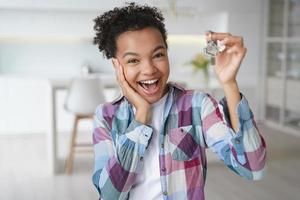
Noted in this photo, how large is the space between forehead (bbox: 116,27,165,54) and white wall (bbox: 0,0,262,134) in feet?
14.1

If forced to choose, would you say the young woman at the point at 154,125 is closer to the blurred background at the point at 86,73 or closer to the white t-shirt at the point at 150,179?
the white t-shirt at the point at 150,179

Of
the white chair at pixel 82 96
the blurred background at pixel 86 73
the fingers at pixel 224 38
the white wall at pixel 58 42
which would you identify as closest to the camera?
the fingers at pixel 224 38

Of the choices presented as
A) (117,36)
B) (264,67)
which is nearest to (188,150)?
(117,36)

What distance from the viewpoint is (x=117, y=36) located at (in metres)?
1.03

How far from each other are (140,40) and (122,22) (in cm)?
7

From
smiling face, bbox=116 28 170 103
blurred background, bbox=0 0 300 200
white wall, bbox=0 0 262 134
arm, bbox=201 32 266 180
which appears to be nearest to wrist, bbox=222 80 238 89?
arm, bbox=201 32 266 180

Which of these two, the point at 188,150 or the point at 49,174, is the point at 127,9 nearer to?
the point at 188,150

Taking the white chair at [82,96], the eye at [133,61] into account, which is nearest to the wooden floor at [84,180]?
the white chair at [82,96]

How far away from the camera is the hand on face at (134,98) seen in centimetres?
100

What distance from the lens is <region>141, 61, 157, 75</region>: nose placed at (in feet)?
3.22

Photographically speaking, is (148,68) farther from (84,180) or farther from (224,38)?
(84,180)

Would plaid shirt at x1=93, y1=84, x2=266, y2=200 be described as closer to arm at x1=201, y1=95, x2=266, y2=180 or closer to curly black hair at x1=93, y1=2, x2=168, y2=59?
arm at x1=201, y1=95, x2=266, y2=180

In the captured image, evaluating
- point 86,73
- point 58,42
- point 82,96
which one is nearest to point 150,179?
point 82,96

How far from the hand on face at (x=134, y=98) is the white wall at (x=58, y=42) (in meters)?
4.30
